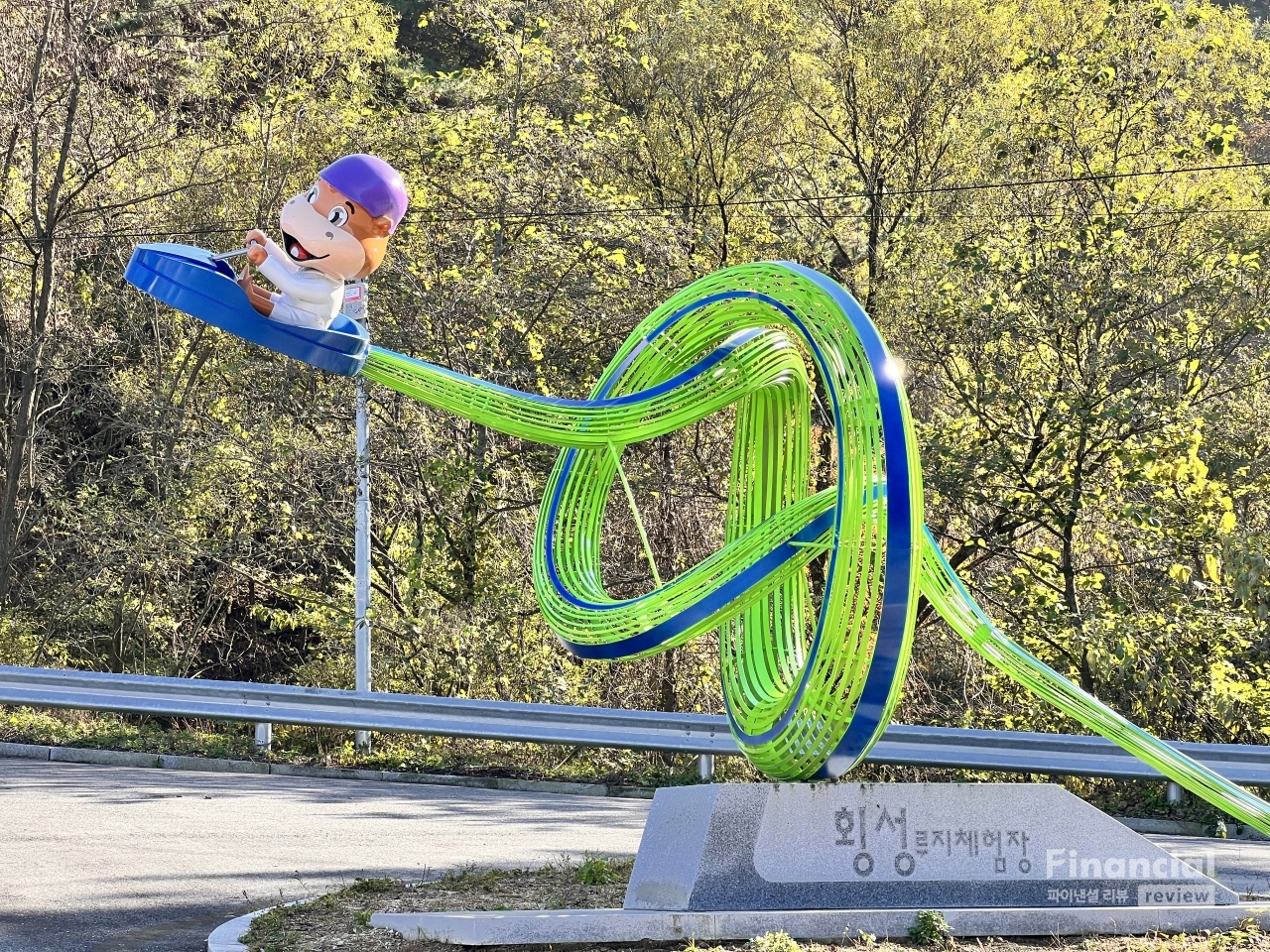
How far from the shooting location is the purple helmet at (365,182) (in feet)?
24.6

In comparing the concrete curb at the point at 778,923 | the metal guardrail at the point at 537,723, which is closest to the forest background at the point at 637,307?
the metal guardrail at the point at 537,723

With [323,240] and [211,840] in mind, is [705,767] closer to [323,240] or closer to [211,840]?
[211,840]

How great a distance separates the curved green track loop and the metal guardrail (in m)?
4.01

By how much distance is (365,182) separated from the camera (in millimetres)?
7512

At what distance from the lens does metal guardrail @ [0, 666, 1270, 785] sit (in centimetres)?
1176

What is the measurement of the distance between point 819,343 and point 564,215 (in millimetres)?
11152

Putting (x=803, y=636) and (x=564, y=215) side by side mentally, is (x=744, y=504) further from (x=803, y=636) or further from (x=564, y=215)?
(x=564, y=215)

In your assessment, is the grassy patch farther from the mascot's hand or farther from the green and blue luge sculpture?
the mascot's hand

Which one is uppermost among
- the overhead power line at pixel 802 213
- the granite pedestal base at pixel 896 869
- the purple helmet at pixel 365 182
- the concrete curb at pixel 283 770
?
the overhead power line at pixel 802 213

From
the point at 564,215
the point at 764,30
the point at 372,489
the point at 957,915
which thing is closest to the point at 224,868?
the point at 957,915

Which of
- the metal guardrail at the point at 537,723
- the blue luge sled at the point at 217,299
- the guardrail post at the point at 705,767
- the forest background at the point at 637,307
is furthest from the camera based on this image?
the forest background at the point at 637,307

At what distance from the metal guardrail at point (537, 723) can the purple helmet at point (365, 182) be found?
6.01 m

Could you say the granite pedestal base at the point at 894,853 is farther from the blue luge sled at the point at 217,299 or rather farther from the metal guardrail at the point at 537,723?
the metal guardrail at the point at 537,723

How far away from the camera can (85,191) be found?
19375 millimetres
